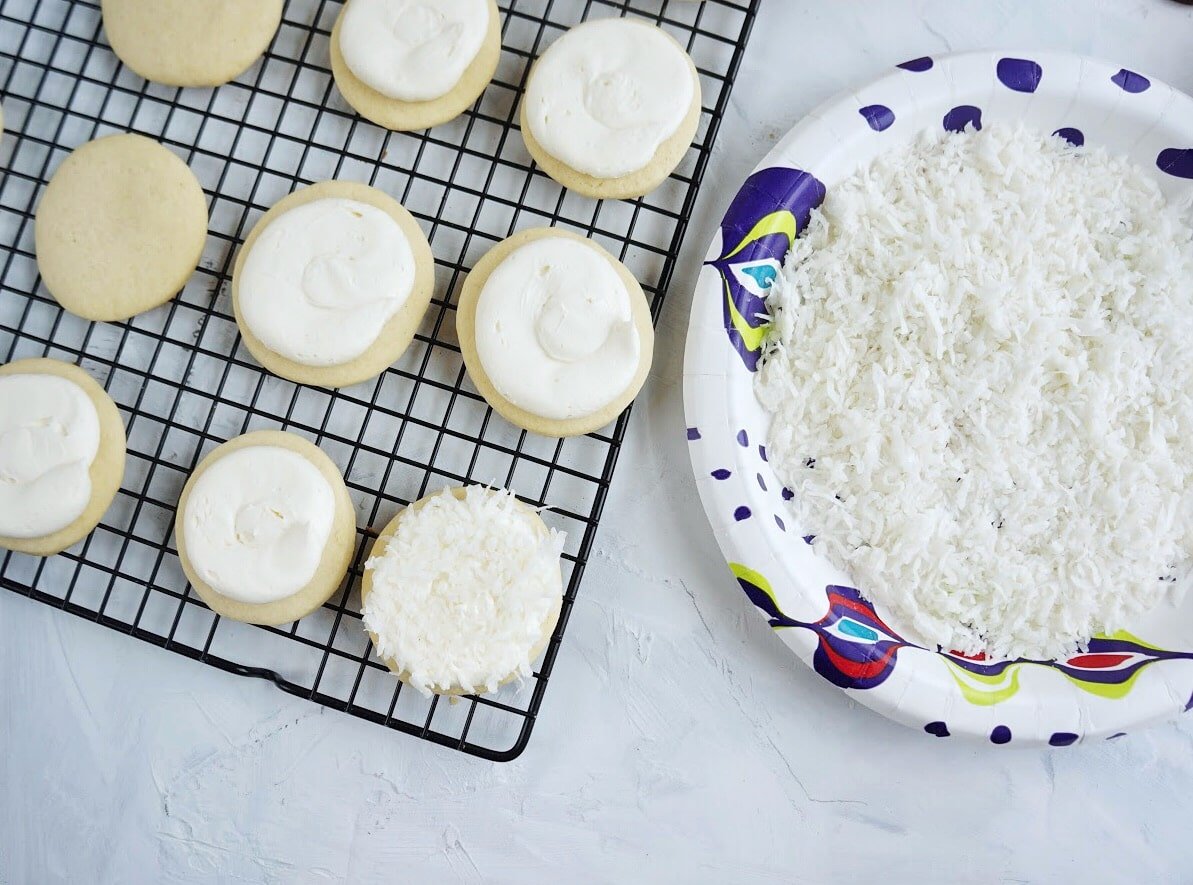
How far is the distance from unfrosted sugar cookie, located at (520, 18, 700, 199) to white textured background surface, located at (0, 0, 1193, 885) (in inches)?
11.3

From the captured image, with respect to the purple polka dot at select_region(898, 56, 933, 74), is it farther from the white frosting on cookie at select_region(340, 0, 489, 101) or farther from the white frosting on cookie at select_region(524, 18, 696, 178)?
the white frosting on cookie at select_region(340, 0, 489, 101)

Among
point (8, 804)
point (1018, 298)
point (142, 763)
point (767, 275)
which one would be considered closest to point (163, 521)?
point (142, 763)

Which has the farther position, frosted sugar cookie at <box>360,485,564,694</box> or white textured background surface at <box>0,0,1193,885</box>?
white textured background surface at <box>0,0,1193,885</box>

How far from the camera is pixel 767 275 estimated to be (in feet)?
4.13

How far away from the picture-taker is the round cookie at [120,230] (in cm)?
129

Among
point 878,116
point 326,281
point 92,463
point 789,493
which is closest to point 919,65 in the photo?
point 878,116

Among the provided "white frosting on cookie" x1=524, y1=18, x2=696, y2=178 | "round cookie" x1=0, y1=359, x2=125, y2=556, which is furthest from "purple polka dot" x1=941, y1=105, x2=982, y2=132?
"round cookie" x1=0, y1=359, x2=125, y2=556

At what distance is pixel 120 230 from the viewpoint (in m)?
1.30

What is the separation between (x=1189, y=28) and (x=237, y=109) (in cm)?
144

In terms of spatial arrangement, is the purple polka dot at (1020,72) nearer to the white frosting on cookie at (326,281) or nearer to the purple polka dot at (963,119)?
the purple polka dot at (963,119)

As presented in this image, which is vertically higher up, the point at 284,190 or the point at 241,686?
the point at 284,190

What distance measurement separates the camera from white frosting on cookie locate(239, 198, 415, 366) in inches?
48.1

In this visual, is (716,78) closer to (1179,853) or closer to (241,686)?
(241,686)

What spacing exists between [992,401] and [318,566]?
928 millimetres
